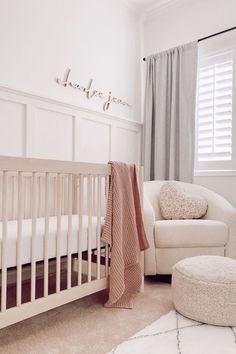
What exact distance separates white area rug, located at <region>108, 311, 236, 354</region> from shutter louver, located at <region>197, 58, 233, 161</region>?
1.75 m

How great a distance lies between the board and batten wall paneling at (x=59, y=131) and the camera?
218 cm

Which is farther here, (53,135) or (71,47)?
(71,47)

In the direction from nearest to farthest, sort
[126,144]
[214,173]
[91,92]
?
[91,92]
[214,173]
[126,144]

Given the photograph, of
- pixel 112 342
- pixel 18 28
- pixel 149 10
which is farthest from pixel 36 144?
pixel 149 10

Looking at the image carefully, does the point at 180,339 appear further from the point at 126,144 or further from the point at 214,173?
the point at 126,144

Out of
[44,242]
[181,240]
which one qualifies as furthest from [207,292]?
[44,242]

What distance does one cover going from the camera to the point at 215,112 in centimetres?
295

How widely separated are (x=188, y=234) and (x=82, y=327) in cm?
101

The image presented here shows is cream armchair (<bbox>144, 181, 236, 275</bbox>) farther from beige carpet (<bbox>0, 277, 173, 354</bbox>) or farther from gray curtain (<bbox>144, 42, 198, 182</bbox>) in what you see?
gray curtain (<bbox>144, 42, 198, 182</bbox>)

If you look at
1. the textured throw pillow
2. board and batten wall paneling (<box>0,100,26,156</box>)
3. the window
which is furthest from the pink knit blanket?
the window

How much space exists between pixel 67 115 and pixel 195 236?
4.60ft

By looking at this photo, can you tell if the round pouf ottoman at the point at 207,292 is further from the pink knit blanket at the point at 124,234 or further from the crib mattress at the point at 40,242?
the crib mattress at the point at 40,242

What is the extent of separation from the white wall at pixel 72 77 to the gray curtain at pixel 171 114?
0.59 ft

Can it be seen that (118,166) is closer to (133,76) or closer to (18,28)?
(18,28)
